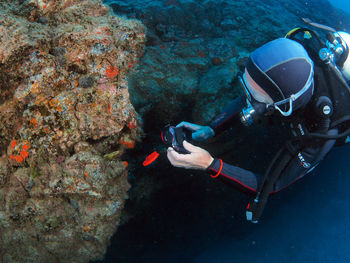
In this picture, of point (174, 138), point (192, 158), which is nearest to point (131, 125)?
point (174, 138)

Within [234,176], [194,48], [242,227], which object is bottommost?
[242,227]

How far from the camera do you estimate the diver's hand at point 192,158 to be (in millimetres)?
1980

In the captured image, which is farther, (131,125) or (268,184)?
(131,125)

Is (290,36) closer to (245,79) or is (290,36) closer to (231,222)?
(245,79)

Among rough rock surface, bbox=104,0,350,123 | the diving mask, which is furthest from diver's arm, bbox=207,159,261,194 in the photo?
rough rock surface, bbox=104,0,350,123

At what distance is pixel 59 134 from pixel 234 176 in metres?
1.99

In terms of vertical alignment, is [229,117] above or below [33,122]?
above

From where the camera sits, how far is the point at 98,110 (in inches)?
99.0

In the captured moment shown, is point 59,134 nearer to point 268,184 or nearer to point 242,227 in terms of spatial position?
point 268,184

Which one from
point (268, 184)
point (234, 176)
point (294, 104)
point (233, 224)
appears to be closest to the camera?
point (294, 104)

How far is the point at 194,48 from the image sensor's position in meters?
3.62

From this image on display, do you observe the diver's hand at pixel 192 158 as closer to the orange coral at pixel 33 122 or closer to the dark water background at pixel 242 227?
the dark water background at pixel 242 227

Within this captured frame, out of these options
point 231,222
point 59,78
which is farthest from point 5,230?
point 231,222

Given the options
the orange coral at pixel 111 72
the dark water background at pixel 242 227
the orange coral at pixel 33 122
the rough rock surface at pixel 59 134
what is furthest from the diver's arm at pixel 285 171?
the orange coral at pixel 33 122
